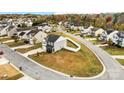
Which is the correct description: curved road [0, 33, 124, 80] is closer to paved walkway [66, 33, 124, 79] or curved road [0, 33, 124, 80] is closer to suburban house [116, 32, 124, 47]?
paved walkway [66, 33, 124, 79]

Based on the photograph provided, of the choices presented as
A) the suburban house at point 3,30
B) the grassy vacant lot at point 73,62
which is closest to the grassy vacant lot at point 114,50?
the grassy vacant lot at point 73,62

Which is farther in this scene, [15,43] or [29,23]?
[29,23]

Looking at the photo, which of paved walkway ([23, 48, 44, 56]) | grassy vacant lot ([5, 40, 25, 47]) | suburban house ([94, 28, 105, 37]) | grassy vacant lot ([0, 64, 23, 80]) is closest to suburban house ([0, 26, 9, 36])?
grassy vacant lot ([5, 40, 25, 47])

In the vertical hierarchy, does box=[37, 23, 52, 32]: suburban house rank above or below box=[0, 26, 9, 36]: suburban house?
above

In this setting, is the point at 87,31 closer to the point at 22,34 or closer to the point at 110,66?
the point at 110,66

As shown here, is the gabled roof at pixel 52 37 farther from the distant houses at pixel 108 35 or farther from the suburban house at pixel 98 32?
the distant houses at pixel 108 35

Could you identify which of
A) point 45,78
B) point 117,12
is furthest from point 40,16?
point 117,12

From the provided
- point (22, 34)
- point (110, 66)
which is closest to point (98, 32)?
point (110, 66)
